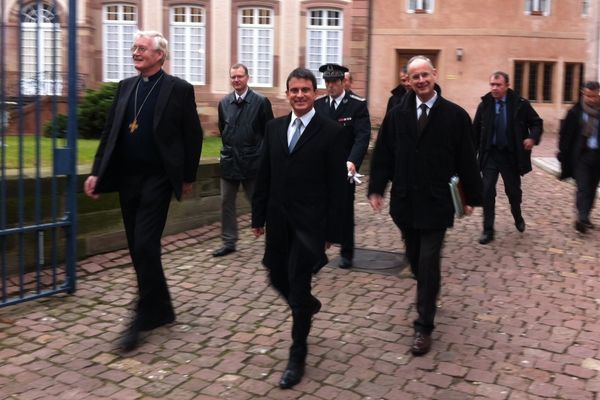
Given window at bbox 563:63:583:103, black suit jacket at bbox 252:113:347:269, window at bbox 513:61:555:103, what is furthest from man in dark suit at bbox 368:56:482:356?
window at bbox 563:63:583:103

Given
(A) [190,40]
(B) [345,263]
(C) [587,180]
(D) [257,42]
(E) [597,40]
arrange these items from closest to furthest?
1. (B) [345,263]
2. (C) [587,180]
3. (E) [597,40]
4. (D) [257,42]
5. (A) [190,40]

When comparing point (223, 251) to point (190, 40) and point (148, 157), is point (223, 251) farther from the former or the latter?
point (190, 40)

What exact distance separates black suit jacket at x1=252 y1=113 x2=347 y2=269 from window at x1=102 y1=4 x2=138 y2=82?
2000 centimetres

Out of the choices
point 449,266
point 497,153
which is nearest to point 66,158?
point 449,266

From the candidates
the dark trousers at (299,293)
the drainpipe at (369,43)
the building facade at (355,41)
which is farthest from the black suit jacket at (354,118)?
the drainpipe at (369,43)

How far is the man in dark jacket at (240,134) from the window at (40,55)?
6.44 feet

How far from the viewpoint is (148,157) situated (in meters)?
4.77

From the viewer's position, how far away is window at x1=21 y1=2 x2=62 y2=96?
515 cm

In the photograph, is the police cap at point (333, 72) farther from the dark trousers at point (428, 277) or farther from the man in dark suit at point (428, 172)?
the dark trousers at point (428, 277)

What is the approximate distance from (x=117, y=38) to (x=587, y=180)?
59.6 ft

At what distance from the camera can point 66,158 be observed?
5508 mm

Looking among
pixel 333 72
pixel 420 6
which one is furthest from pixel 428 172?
pixel 420 6

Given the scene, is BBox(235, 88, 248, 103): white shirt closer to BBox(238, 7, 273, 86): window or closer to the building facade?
the building facade

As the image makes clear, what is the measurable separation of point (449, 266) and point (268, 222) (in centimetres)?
298
